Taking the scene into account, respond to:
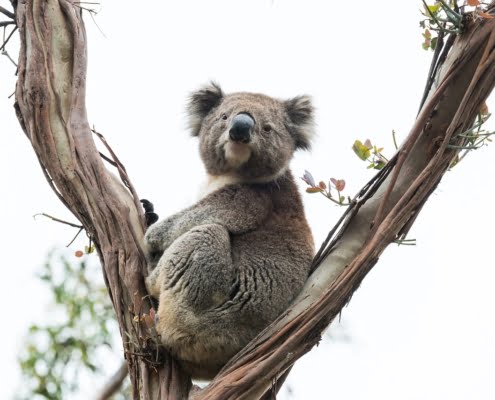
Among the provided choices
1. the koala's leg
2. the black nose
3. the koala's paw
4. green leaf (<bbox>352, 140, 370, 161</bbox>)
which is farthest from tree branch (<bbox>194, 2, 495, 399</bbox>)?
the black nose

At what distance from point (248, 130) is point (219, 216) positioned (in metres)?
0.59

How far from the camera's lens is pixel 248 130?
13.5 feet

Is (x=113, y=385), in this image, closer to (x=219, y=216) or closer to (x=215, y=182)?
(x=219, y=216)

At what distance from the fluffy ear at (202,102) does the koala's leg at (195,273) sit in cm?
143

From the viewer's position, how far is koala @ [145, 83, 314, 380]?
128 inches

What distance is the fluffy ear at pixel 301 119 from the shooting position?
4.67 m

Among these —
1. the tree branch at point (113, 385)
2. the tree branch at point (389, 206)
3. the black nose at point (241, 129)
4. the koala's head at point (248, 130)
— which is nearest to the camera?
the tree branch at point (389, 206)

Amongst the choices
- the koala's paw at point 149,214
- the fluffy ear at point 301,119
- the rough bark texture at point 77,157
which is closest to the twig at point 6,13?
the rough bark texture at point 77,157

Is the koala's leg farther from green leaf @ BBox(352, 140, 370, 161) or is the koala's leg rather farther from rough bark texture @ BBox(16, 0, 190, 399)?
green leaf @ BBox(352, 140, 370, 161)

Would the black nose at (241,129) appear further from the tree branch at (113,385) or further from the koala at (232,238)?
the tree branch at (113,385)

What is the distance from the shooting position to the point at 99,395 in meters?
3.15

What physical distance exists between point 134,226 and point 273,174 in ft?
4.17

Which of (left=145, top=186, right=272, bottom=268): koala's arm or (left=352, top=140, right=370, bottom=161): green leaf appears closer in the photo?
(left=352, top=140, right=370, bottom=161): green leaf

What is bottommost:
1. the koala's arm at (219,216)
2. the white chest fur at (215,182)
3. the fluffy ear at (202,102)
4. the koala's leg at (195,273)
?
the koala's leg at (195,273)
